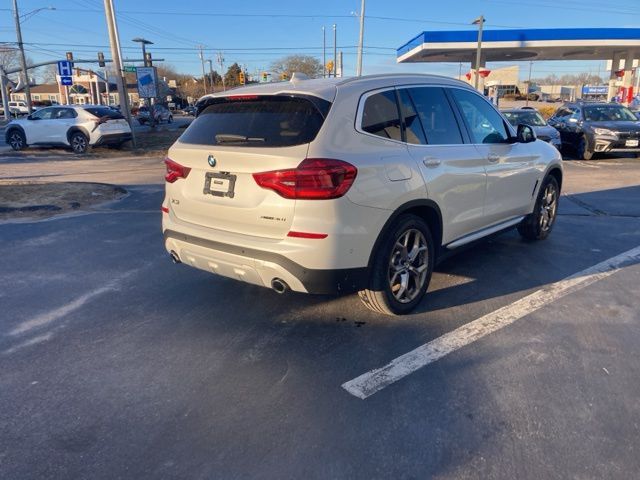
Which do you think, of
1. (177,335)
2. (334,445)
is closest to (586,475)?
(334,445)

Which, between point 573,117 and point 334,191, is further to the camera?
point 573,117

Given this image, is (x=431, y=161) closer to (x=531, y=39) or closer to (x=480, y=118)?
(x=480, y=118)

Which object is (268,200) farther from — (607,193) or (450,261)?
(607,193)

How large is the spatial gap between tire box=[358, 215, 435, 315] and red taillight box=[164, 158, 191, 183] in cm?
161

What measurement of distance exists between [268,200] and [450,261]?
110 inches

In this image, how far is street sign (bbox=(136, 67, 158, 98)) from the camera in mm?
24625

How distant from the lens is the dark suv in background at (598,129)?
1446 centimetres

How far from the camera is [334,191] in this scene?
330 cm

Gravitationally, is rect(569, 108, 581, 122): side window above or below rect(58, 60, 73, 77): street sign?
below

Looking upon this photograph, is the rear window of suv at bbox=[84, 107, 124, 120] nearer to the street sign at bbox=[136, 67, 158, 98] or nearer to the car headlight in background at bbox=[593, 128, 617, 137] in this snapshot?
the street sign at bbox=[136, 67, 158, 98]

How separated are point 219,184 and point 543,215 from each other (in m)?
4.24

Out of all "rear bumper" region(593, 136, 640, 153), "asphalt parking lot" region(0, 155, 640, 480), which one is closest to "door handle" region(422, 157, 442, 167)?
"asphalt parking lot" region(0, 155, 640, 480)

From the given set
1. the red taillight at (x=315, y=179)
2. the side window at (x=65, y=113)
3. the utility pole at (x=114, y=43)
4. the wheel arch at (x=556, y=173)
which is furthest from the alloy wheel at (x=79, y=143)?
the red taillight at (x=315, y=179)

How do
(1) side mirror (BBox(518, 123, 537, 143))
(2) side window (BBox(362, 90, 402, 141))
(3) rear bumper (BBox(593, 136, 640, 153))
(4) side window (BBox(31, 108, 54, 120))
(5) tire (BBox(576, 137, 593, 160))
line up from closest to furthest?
1. (2) side window (BBox(362, 90, 402, 141))
2. (1) side mirror (BBox(518, 123, 537, 143))
3. (3) rear bumper (BBox(593, 136, 640, 153))
4. (5) tire (BBox(576, 137, 593, 160))
5. (4) side window (BBox(31, 108, 54, 120))
